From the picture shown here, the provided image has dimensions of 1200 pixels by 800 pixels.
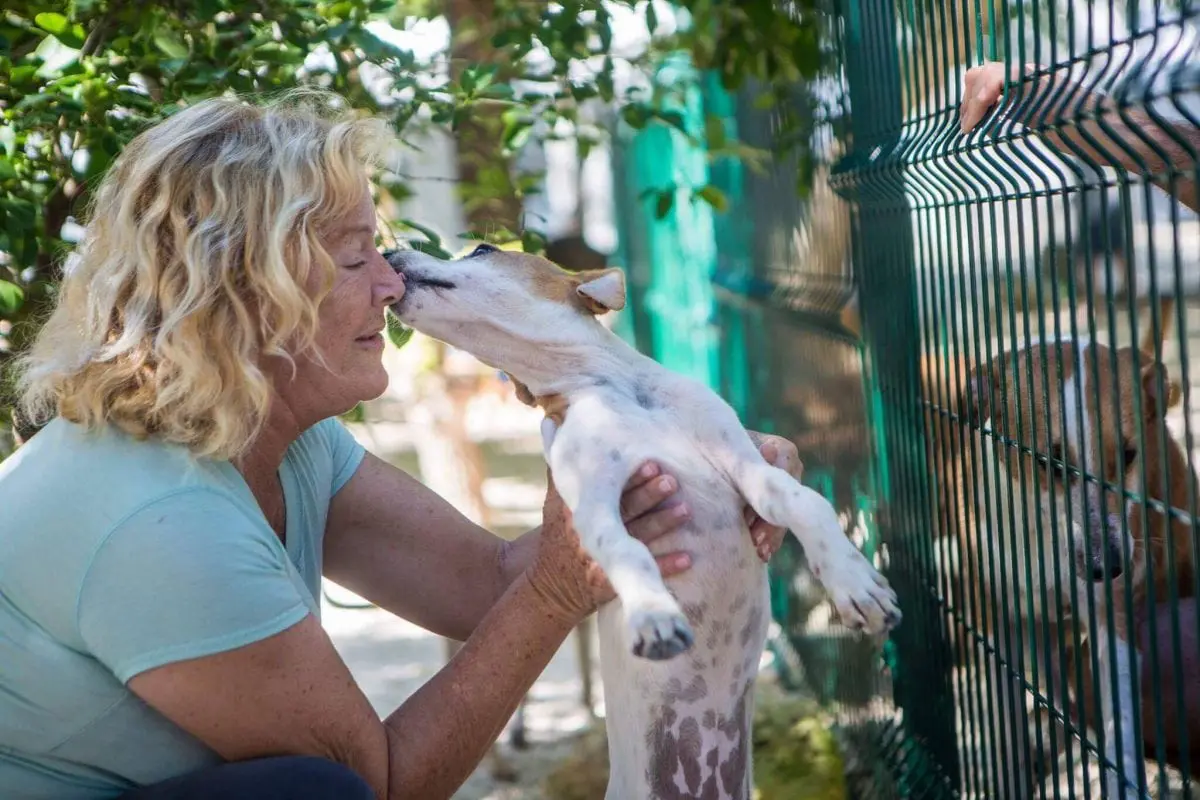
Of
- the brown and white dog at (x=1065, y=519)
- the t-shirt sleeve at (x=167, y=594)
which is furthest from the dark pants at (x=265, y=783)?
the brown and white dog at (x=1065, y=519)

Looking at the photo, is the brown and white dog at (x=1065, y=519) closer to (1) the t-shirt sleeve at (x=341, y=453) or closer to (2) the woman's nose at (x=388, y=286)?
(2) the woman's nose at (x=388, y=286)

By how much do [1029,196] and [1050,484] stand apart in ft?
1.31

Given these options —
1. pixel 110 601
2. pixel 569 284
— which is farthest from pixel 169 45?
pixel 110 601

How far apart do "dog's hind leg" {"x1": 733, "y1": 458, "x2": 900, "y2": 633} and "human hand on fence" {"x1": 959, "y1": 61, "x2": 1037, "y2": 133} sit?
2.01 feet

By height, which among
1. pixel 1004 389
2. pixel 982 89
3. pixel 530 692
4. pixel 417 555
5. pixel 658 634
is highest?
pixel 982 89

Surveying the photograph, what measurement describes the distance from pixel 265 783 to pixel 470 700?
1.30ft

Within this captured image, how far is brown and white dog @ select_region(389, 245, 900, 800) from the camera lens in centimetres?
207

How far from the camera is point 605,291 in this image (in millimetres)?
2283

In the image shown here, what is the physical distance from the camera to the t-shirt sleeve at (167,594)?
1867 millimetres

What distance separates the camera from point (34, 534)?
1935 mm

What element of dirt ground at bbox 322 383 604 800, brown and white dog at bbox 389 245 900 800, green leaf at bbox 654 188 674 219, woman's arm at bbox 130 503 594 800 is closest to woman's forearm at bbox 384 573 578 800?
woman's arm at bbox 130 503 594 800

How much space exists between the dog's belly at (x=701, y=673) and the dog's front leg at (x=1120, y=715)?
56cm

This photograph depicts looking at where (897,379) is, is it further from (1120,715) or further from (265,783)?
(265,783)

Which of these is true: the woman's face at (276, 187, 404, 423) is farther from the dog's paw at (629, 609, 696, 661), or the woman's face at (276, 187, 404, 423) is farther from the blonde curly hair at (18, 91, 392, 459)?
the dog's paw at (629, 609, 696, 661)
